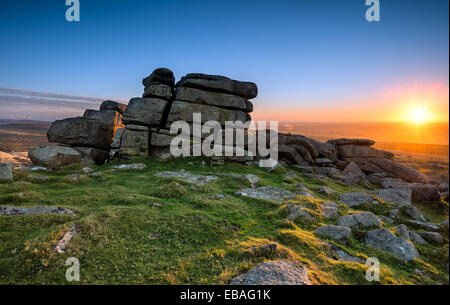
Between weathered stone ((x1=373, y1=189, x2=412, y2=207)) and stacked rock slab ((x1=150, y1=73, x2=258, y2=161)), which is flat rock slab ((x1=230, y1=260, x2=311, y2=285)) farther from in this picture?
stacked rock slab ((x1=150, y1=73, x2=258, y2=161))

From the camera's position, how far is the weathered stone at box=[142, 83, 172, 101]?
111 ft

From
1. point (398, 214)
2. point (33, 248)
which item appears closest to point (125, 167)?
point (33, 248)

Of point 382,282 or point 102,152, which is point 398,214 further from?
point 102,152

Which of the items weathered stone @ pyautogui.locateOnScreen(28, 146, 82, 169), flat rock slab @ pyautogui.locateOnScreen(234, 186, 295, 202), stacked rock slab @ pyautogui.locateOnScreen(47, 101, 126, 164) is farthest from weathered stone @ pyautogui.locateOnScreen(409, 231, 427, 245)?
weathered stone @ pyautogui.locateOnScreen(28, 146, 82, 169)

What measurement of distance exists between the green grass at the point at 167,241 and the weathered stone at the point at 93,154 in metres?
12.3

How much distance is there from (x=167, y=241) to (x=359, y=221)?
12.5 metres

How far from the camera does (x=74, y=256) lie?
26.7ft

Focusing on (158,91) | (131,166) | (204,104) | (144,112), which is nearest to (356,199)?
Result: (131,166)

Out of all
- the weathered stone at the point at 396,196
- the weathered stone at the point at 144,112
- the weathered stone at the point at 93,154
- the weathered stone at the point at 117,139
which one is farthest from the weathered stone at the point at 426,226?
the weathered stone at the point at 93,154

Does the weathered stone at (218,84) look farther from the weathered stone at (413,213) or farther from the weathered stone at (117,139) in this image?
the weathered stone at (413,213)

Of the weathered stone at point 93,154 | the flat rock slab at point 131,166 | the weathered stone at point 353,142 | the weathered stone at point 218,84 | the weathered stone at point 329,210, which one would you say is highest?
the weathered stone at point 218,84

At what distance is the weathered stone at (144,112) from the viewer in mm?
32469
